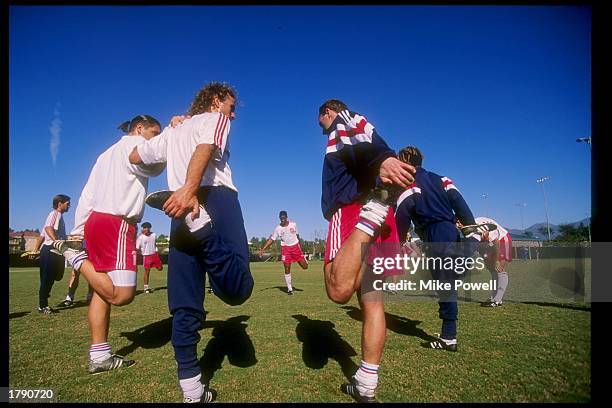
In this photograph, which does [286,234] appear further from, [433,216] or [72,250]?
[72,250]

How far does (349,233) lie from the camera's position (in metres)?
2.09

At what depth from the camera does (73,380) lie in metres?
2.26

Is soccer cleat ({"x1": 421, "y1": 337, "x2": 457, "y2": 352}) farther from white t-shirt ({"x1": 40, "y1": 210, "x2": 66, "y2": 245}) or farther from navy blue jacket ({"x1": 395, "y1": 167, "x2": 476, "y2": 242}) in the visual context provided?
white t-shirt ({"x1": 40, "y1": 210, "x2": 66, "y2": 245})

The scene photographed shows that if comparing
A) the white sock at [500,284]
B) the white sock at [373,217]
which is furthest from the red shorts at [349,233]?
the white sock at [500,284]

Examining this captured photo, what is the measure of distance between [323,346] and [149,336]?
1828mm

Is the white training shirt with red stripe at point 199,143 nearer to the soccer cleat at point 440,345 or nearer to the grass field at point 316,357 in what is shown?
the grass field at point 316,357

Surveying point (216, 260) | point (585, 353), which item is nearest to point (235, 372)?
point (216, 260)

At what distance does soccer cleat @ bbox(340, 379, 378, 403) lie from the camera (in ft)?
6.12

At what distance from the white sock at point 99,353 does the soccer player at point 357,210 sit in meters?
1.70

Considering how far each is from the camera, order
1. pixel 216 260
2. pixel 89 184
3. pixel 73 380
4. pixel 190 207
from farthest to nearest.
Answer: pixel 89 184, pixel 73 380, pixel 216 260, pixel 190 207

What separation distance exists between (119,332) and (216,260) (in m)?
2.63

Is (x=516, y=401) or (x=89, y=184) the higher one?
(x=89, y=184)
